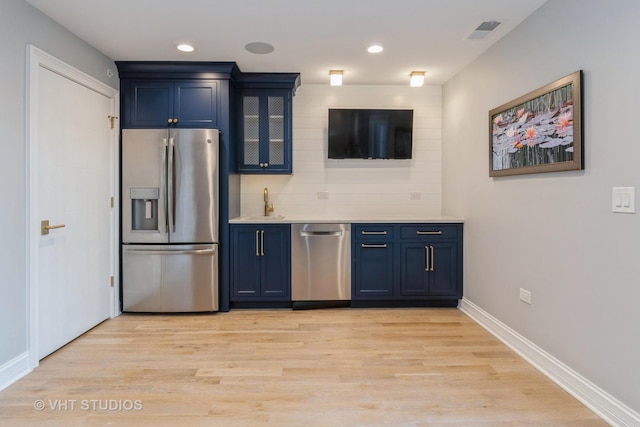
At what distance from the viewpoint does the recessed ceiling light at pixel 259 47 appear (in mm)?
3139

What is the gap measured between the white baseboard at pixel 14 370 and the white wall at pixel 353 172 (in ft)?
7.93

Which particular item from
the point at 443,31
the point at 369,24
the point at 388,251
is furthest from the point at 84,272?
the point at 443,31

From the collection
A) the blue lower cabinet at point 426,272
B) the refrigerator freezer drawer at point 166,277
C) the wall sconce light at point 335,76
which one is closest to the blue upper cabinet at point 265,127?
the wall sconce light at point 335,76

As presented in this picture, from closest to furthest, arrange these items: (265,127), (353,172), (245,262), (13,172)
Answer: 1. (13,172)
2. (245,262)
3. (265,127)
4. (353,172)

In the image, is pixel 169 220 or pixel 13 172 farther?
pixel 169 220

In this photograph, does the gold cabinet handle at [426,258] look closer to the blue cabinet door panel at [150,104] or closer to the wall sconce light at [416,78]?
the wall sconce light at [416,78]

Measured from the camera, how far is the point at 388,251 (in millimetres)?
3777

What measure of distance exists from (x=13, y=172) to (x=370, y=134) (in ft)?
10.8

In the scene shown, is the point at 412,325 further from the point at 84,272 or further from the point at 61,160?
the point at 61,160

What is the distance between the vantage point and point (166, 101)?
361 centimetres

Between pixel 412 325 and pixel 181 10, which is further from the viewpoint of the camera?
pixel 412 325

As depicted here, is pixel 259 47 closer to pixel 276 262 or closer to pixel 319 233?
pixel 319 233

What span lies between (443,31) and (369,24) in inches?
24.7

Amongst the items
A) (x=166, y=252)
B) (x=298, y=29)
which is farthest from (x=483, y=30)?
(x=166, y=252)
